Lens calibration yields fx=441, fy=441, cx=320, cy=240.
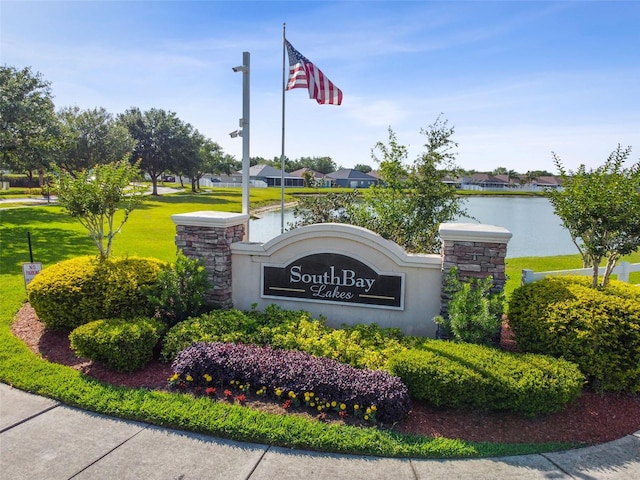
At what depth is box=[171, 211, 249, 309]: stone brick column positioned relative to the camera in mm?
6664

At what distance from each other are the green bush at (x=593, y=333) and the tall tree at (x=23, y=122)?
748 inches

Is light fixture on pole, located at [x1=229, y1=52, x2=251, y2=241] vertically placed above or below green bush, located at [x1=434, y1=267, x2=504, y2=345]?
above

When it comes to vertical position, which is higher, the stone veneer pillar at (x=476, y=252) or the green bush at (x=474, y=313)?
the stone veneer pillar at (x=476, y=252)

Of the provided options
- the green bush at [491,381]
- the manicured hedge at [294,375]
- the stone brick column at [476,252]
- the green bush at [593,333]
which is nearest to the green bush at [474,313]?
the stone brick column at [476,252]

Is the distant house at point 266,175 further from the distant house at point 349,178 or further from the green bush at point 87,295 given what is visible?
the green bush at point 87,295

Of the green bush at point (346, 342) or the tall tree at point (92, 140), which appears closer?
the green bush at point (346, 342)

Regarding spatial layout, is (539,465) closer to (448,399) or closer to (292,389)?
(448,399)

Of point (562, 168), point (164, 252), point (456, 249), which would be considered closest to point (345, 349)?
point (456, 249)

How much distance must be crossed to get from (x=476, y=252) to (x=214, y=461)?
3929 mm

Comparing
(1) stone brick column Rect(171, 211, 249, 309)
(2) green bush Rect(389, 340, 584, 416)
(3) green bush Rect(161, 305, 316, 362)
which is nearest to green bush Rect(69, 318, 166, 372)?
(3) green bush Rect(161, 305, 316, 362)

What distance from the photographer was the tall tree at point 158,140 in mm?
44000

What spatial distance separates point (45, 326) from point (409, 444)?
5.54 metres

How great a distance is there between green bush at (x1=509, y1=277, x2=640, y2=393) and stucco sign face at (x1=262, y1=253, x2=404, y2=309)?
5.91ft

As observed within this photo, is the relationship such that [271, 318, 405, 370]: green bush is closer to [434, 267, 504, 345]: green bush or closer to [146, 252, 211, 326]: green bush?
[434, 267, 504, 345]: green bush
